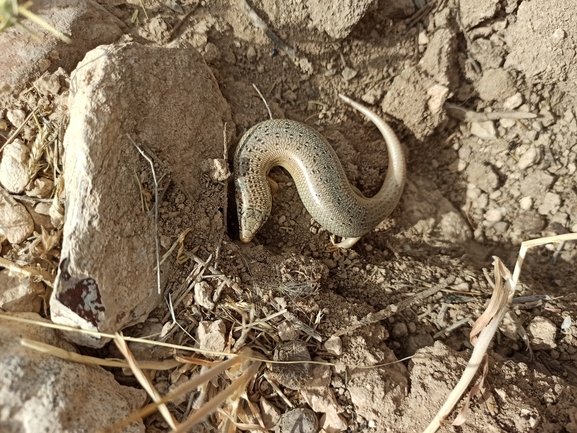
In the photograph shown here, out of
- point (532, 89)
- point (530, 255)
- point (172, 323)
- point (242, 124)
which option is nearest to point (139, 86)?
point (242, 124)

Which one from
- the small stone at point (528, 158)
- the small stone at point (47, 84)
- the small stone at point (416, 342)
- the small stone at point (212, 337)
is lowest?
the small stone at point (212, 337)

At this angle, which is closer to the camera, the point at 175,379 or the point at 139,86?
the point at 175,379

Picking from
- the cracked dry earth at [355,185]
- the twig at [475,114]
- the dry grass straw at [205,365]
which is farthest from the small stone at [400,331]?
the twig at [475,114]

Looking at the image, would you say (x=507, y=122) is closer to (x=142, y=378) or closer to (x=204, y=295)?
(x=204, y=295)

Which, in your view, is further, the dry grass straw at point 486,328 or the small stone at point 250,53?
the small stone at point 250,53

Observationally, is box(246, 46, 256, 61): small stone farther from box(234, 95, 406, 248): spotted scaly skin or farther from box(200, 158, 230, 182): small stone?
box(200, 158, 230, 182): small stone

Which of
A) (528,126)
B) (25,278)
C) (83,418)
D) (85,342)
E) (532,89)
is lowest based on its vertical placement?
(83,418)

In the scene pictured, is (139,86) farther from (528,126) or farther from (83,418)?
(528,126)

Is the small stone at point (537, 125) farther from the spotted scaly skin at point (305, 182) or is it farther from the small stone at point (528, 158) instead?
the spotted scaly skin at point (305, 182)
